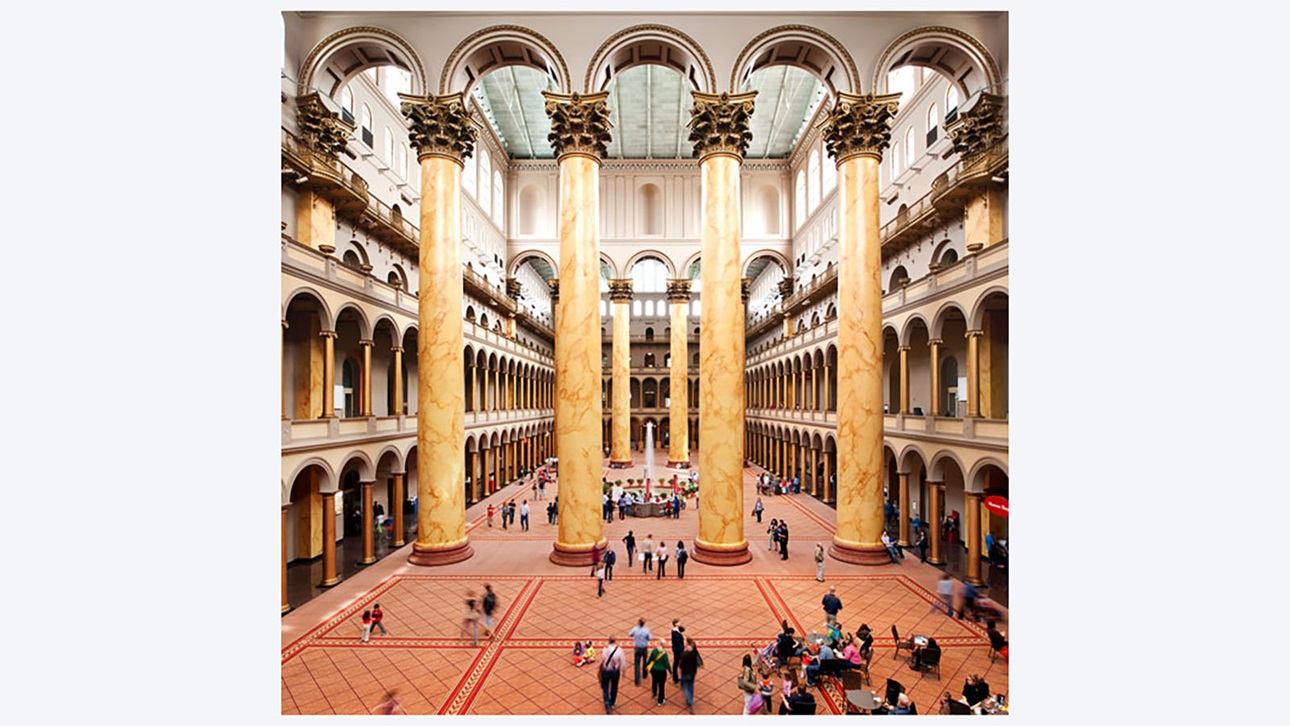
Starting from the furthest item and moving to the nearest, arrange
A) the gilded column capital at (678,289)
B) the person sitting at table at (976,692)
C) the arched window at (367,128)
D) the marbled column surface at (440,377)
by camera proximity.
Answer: the gilded column capital at (678,289) → the arched window at (367,128) → the marbled column surface at (440,377) → the person sitting at table at (976,692)

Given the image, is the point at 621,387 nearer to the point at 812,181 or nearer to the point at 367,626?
the point at 812,181

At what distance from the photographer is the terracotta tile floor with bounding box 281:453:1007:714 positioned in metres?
8.61

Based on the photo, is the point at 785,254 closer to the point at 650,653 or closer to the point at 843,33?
the point at 843,33

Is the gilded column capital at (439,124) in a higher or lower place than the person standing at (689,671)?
higher

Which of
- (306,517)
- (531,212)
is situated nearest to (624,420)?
(531,212)

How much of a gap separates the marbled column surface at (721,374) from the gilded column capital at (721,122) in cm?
27

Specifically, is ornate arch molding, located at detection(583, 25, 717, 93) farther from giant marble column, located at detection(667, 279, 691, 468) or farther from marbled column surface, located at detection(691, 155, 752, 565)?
giant marble column, located at detection(667, 279, 691, 468)

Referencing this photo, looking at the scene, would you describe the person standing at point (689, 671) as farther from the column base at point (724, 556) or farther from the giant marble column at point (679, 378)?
the giant marble column at point (679, 378)


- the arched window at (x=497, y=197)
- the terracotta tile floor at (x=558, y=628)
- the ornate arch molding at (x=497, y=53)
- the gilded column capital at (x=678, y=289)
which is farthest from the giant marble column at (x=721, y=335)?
the arched window at (x=497, y=197)

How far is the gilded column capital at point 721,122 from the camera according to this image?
47.4ft

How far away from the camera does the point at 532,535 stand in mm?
18594

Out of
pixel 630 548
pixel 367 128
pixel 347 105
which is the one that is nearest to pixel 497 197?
pixel 367 128

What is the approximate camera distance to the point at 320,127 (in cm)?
1524

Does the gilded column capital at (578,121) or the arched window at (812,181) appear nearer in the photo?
the gilded column capital at (578,121)
